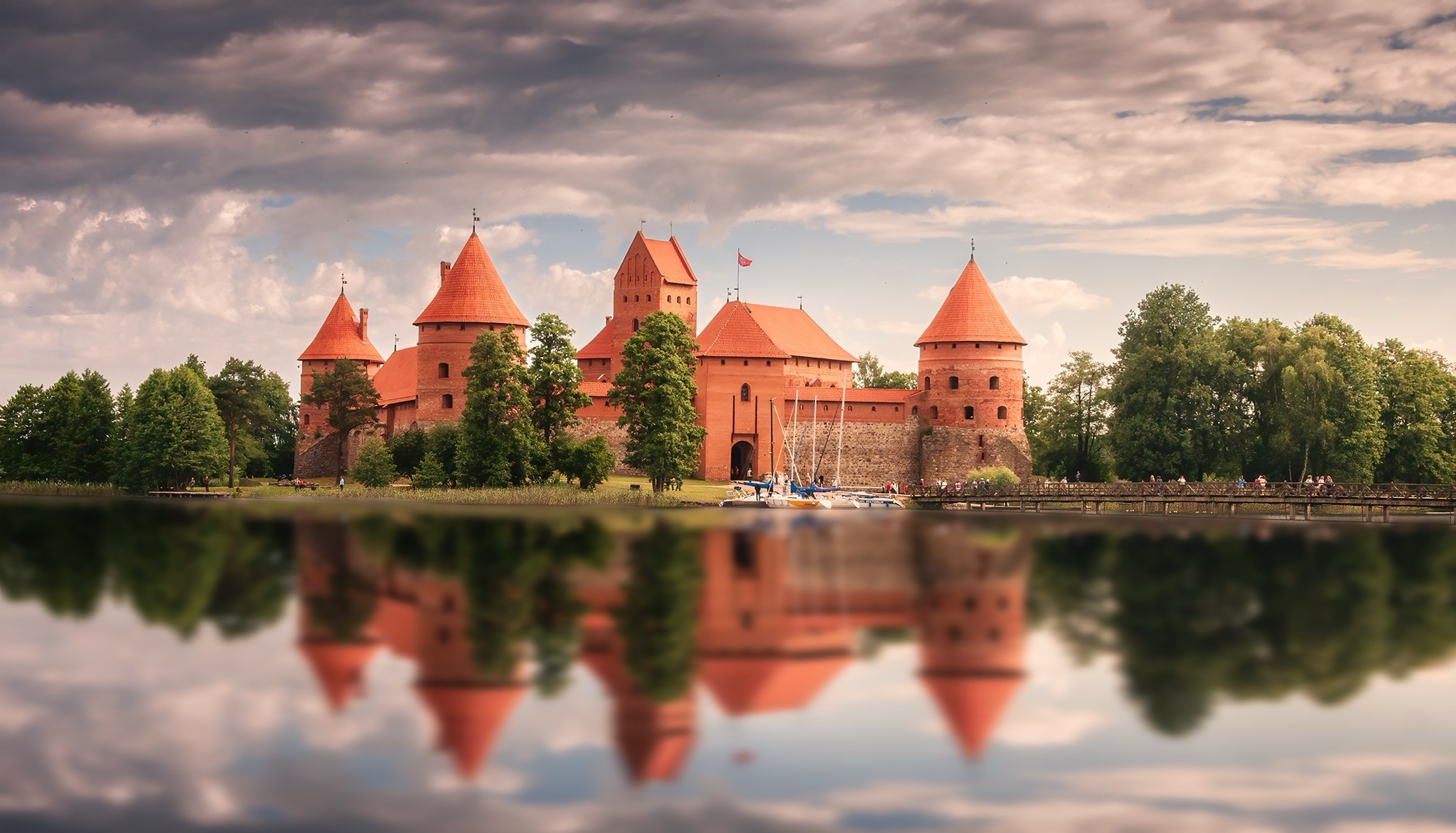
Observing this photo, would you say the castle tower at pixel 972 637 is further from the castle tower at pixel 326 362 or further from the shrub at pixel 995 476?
the castle tower at pixel 326 362

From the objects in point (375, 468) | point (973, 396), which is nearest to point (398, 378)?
point (375, 468)

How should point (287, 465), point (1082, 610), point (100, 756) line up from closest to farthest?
1. point (100, 756)
2. point (1082, 610)
3. point (287, 465)

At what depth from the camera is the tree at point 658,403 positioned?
44.4 m

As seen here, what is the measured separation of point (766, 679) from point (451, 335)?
39.8m

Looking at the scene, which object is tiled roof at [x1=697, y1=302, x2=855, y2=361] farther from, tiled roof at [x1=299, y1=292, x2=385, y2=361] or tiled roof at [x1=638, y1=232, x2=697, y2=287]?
tiled roof at [x1=299, y1=292, x2=385, y2=361]

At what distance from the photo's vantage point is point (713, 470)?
171 ft

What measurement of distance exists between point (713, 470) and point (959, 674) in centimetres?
3781

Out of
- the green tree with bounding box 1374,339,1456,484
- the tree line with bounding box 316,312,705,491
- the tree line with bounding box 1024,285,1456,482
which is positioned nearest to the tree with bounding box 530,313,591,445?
the tree line with bounding box 316,312,705,491

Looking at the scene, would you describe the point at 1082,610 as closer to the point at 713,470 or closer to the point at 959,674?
the point at 959,674

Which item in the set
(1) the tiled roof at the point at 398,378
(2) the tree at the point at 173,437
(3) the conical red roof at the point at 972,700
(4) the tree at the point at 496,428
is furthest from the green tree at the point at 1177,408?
(3) the conical red roof at the point at 972,700

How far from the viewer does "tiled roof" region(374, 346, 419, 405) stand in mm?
57312

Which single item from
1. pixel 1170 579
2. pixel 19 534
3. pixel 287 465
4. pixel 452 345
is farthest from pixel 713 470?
pixel 1170 579

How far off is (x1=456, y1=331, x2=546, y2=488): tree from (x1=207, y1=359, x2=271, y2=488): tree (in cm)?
1394

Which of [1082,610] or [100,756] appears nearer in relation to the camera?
[100,756]
